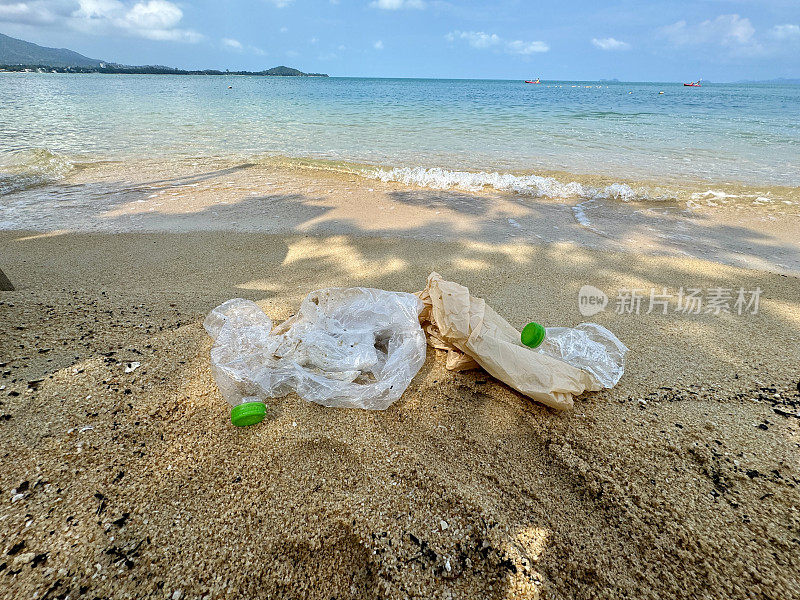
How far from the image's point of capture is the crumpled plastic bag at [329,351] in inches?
70.0

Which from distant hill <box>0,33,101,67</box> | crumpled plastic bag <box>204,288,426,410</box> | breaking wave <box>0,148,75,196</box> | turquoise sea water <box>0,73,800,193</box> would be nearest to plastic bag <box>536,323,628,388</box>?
crumpled plastic bag <box>204,288,426,410</box>

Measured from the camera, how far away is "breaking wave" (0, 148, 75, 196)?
6711 mm

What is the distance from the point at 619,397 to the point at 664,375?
39 centimetres

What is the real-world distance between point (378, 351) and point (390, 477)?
0.65 metres

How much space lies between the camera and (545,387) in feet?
5.64

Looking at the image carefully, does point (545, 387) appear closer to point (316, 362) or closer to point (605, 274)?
point (316, 362)

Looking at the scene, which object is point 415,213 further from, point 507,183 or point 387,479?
point 387,479

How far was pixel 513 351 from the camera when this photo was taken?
5.89ft

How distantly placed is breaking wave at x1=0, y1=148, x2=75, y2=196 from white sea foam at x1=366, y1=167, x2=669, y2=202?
18.6 ft

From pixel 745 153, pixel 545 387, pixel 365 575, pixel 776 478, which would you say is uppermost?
pixel 745 153

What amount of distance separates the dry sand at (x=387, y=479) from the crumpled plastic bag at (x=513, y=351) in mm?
106

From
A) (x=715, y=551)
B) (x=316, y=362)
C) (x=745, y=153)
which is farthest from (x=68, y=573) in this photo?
(x=745, y=153)

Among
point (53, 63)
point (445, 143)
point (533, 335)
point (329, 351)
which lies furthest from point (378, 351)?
point (53, 63)

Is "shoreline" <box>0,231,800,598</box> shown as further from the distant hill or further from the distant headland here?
the distant hill
